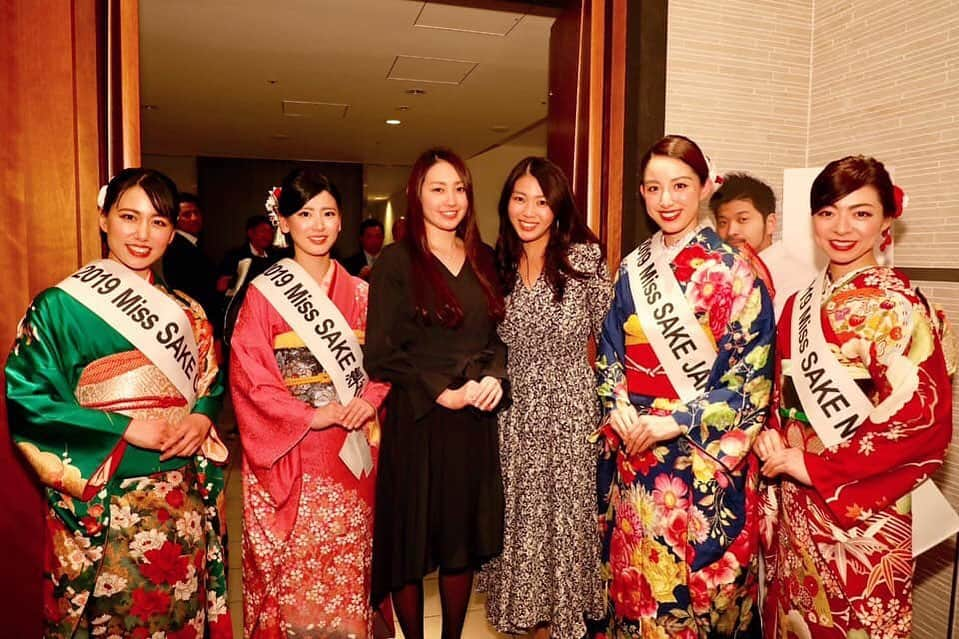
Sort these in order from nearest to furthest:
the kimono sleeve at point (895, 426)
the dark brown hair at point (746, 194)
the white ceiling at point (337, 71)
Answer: the kimono sleeve at point (895, 426) < the dark brown hair at point (746, 194) < the white ceiling at point (337, 71)

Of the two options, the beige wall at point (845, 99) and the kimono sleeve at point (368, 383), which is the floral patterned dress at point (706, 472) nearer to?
the kimono sleeve at point (368, 383)

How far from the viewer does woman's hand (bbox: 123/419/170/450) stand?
65.9 inches

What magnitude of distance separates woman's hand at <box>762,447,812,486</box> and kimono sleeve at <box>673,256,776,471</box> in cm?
7

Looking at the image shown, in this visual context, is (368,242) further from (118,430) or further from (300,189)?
(118,430)

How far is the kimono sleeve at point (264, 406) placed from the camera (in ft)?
6.23

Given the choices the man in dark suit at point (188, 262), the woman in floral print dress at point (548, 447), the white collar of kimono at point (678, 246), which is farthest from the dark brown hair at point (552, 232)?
the man in dark suit at point (188, 262)

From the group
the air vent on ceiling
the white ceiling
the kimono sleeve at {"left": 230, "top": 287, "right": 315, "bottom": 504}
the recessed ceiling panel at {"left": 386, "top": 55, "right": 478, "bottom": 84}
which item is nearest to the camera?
the kimono sleeve at {"left": 230, "top": 287, "right": 315, "bottom": 504}

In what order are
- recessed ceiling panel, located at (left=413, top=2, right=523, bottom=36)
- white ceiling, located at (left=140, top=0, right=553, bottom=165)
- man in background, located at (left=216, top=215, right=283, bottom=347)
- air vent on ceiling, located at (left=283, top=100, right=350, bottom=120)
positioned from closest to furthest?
1. man in background, located at (left=216, top=215, right=283, bottom=347)
2. recessed ceiling panel, located at (left=413, top=2, right=523, bottom=36)
3. white ceiling, located at (left=140, top=0, right=553, bottom=165)
4. air vent on ceiling, located at (left=283, top=100, right=350, bottom=120)

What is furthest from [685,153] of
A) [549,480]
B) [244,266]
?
[244,266]

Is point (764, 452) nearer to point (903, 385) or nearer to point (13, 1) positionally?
point (903, 385)

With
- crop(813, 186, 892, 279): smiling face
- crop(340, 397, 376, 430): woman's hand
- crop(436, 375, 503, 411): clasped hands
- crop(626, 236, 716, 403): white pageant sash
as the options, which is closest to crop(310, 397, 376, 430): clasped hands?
crop(340, 397, 376, 430): woman's hand

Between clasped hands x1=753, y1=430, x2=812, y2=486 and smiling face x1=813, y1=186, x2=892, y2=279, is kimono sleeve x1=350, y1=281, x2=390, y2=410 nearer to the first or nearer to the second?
clasped hands x1=753, y1=430, x2=812, y2=486

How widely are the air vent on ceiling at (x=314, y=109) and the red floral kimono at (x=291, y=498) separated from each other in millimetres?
5368

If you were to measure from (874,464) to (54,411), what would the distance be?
200 cm
